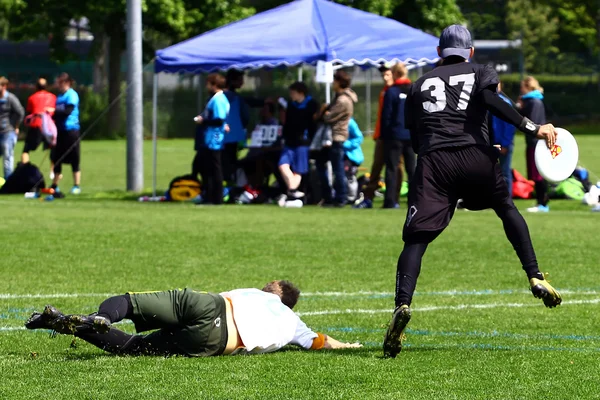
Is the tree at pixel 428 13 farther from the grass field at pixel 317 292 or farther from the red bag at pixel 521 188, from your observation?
the grass field at pixel 317 292

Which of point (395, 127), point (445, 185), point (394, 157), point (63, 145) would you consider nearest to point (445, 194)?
point (445, 185)

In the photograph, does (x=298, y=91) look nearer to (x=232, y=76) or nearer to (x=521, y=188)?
(x=232, y=76)

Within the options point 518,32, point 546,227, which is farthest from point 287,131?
point 518,32

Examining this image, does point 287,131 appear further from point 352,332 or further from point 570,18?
point 570,18

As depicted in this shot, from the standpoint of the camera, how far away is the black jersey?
7.63 meters

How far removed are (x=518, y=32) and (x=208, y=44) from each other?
215 feet

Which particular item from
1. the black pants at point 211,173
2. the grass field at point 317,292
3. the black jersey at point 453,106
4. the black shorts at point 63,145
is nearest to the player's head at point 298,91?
the black pants at point 211,173

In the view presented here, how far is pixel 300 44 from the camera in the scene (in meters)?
20.8

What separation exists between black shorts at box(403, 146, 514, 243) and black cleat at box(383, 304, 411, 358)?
554mm

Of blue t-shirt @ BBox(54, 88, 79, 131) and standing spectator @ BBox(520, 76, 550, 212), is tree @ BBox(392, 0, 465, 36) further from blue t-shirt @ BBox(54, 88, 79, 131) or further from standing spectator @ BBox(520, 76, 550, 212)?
A: standing spectator @ BBox(520, 76, 550, 212)

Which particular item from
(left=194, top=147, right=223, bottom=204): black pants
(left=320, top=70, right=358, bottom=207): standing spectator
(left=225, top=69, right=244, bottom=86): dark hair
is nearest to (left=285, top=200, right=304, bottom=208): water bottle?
(left=320, top=70, right=358, bottom=207): standing spectator

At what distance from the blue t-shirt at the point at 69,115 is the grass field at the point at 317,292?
1292 millimetres

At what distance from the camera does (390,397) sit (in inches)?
245

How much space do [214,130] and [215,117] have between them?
257 mm
